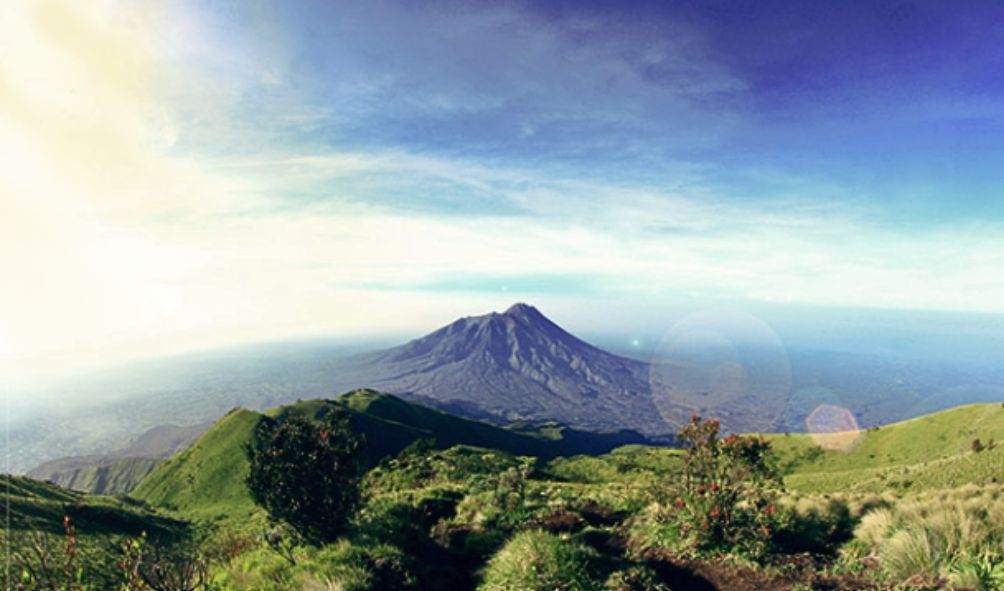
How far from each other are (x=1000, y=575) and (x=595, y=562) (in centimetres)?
637

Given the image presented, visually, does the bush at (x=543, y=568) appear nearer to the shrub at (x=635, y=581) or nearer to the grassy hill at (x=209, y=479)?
the shrub at (x=635, y=581)

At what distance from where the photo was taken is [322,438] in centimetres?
1308

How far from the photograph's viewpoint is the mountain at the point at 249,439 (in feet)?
193

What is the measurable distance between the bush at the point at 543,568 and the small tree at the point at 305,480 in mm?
4732

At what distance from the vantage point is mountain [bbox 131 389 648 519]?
5872cm

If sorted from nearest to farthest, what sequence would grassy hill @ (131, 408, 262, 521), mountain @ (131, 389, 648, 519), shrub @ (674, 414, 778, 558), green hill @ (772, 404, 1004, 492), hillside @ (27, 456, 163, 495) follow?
shrub @ (674, 414, 778, 558) → green hill @ (772, 404, 1004, 492) → grassy hill @ (131, 408, 262, 521) → mountain @ (131, 389, 648, 519) → hillside @ (27, 456, 163, 495)

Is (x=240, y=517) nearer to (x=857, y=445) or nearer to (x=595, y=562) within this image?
(x=595, y=562)

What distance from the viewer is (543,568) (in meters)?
8.92

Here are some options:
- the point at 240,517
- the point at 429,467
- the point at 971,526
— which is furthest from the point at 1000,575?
the point at 240,517

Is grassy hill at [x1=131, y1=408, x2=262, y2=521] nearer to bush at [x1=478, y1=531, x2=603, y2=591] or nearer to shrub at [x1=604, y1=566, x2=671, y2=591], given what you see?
bush at [x1=478, y1=531, x2=603, y2=591]

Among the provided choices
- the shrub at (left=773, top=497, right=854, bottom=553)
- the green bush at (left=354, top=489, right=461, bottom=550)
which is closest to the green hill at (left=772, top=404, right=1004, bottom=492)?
the shrub at (left=773, top=497, right=854, bottom=553)

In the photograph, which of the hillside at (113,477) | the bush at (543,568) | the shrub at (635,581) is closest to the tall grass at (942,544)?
the shrub at (635,581)

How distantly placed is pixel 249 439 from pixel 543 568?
73.7 m

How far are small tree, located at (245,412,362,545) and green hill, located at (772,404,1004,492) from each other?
123 feet
